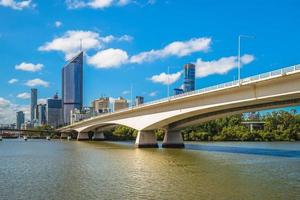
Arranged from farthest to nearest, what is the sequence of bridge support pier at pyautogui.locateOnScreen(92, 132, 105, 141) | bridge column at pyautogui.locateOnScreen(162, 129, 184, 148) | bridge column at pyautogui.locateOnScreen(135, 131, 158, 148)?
bridge support pier at pyautogui.locateOnScreen(92, 132, 105, 141), bridge column at pyautogui.locateOnScreen(162, 129, 184, 148), bridge column at pyautogui.locateOnScreen(135, 131, 158, 148)

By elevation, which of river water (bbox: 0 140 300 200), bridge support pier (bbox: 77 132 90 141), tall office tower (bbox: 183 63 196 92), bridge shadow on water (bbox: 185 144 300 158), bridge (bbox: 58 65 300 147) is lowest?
bridge support pier (bbox: 77 132 90 141)

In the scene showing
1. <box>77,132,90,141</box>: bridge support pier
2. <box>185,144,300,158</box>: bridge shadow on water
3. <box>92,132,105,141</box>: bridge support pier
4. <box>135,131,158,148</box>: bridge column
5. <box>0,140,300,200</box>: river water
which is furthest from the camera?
<box>77,132,90,141</box>: bridge support pier

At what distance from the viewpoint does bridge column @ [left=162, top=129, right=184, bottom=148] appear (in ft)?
247

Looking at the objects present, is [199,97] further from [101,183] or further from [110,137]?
[110,137]

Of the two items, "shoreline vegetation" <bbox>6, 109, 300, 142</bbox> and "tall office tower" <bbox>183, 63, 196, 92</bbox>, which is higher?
"tall office tower" <bbox>183, 63, 196, 92</bbox>

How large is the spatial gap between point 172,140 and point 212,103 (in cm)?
2560

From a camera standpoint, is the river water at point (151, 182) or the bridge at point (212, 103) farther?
the bridge at point (212, 103)

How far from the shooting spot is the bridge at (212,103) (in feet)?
131

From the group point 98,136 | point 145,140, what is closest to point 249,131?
point 98,136

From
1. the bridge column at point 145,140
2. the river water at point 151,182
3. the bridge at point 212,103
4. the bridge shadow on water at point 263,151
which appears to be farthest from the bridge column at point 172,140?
the river water at point 151,182

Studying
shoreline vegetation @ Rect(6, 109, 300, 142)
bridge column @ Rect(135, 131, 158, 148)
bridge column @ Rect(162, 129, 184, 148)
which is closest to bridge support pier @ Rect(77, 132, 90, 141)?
shoreline vegetation @ Rect(6, 109, 300, 142)

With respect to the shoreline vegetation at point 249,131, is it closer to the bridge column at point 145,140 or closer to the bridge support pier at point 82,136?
the bridge support pier at point 82,136

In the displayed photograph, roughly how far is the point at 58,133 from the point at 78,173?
490ft

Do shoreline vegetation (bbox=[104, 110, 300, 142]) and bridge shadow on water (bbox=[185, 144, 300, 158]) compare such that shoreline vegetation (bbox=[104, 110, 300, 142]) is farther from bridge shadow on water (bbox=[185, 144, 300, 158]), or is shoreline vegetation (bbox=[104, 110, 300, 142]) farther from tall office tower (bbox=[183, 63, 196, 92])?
bridge shadow on water (bbox=[185, 144, 300, 158])
